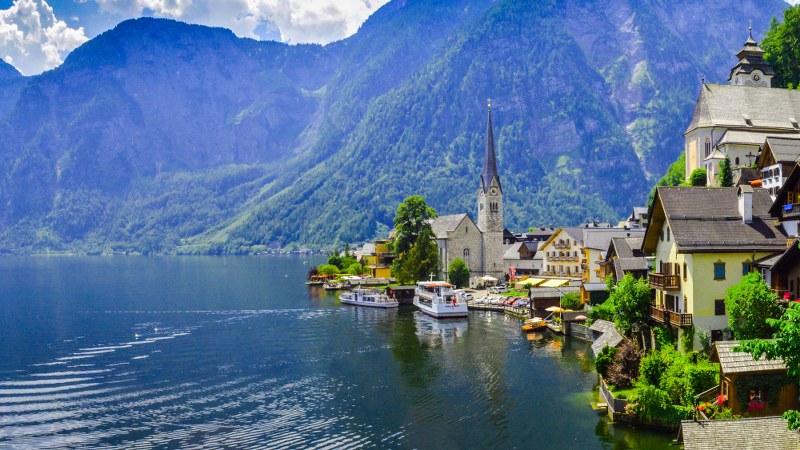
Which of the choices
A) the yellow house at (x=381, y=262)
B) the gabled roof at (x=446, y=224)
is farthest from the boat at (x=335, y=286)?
the gabled roof at (x=446, y=224)

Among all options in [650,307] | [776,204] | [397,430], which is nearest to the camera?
[397,430]

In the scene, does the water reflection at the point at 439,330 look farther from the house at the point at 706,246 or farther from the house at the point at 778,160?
the house at the point at 778,160

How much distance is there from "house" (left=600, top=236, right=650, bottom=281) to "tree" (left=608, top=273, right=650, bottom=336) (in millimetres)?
15344

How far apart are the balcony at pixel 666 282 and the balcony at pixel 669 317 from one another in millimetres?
1704

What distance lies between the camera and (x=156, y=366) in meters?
64.6

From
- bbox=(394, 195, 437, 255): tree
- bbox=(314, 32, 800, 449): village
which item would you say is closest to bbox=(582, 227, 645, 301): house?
bbox=(314, 32, 800, 449): village

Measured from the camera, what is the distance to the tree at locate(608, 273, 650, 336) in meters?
52.1

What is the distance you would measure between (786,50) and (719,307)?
85006 millimetres

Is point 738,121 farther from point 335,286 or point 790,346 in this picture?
point 335,286

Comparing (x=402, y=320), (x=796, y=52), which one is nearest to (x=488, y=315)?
(x=402, y=320)

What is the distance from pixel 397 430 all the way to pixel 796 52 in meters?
101

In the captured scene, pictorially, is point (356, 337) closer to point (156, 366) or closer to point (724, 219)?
point (156, 366)

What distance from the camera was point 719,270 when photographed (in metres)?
44.7

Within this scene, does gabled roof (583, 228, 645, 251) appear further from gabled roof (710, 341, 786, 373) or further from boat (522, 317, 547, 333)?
gabled roof (710, 341, 786, 373)
